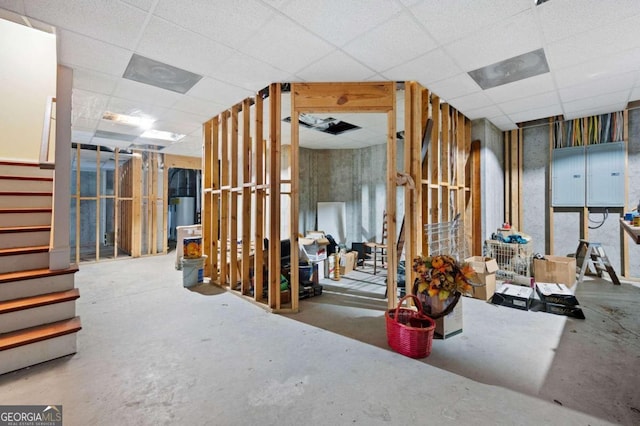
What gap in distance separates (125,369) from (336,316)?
6.56ft

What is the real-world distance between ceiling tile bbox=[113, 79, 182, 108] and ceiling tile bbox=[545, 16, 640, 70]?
14.4ft

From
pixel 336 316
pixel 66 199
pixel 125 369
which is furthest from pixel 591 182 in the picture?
pixel 66 199

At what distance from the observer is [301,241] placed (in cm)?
446

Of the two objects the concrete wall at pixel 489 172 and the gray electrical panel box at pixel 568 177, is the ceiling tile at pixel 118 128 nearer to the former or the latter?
the concrete wall at pixel 489 172

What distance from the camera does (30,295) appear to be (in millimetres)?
2475

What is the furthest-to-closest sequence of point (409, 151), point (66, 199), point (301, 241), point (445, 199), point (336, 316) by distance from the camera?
point (301, 241)
point (445, 199)
point (409, 151)
point (336, 316)
point (66, 199)

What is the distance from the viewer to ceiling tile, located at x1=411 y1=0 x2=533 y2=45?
209 cm

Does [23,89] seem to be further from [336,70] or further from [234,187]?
[336,70]

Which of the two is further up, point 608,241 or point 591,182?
point 591,182

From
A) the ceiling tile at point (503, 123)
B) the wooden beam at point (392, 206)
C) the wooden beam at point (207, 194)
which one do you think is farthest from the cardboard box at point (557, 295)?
the wooden beam at point (207, 194)

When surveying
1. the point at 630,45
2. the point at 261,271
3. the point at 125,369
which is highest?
the point at 630,45

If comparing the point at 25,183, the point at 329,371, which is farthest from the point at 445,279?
the point at 25,183

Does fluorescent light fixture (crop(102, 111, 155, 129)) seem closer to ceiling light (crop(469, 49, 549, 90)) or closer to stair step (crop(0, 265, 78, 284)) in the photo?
stair step (crop(0, 265, 78, 284))

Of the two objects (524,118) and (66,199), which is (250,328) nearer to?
(66,199)
